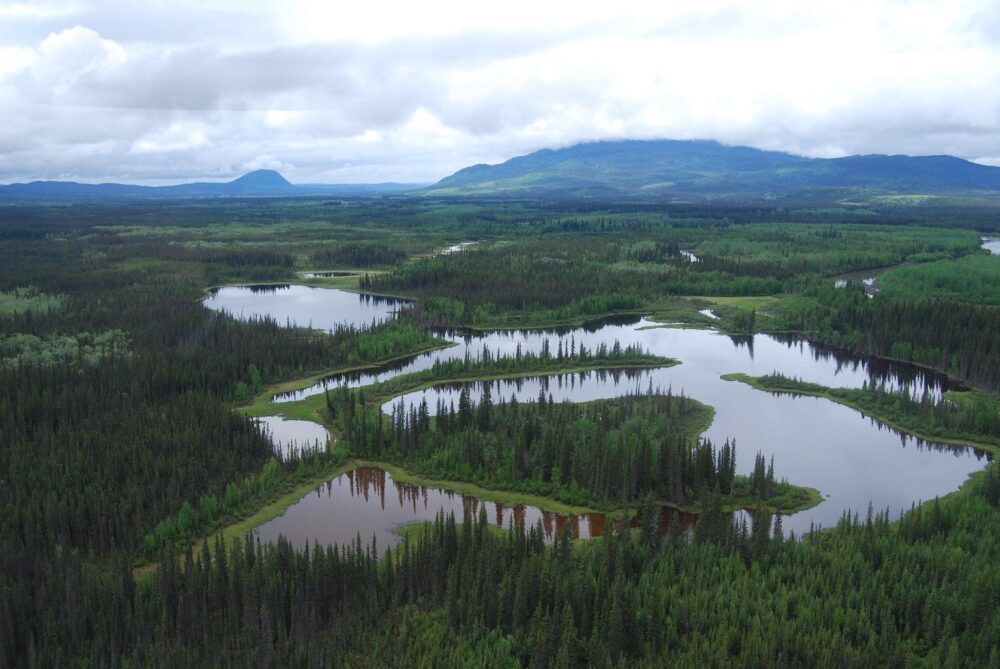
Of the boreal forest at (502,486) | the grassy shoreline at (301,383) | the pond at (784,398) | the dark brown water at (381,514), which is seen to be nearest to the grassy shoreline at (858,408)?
the boreal forest at (502,486)

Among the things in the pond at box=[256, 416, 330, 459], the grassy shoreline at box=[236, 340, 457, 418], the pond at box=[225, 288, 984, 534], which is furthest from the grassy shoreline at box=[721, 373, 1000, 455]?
the pond at box=[256, 416, 330, 459]

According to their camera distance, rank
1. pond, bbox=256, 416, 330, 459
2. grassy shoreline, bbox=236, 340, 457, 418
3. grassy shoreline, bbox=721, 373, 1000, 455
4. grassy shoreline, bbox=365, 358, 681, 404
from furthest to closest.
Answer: grassy shoreline, bbox=365, 358, 681, 404 < grassy shoreline, bbox=236, 340, 457, 418 < grassy shoreline, bbox=721, 373, 1000, 455 < pond, bbox=256, 416, 330, 459

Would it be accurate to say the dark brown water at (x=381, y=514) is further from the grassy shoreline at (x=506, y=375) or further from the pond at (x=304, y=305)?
the pond at (x=304, y=305)

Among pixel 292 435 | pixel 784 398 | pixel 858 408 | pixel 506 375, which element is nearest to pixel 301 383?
pixel 292 435

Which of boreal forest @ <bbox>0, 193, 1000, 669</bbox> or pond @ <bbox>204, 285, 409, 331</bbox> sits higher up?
pond @ <bbox>204, 285, 409, 331</bbox>

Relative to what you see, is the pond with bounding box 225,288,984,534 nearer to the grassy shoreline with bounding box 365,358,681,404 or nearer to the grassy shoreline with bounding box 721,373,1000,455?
the grassy shoreline with bounding box 721,373,1000,455

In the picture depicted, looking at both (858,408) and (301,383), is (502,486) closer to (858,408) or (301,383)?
(301,383)

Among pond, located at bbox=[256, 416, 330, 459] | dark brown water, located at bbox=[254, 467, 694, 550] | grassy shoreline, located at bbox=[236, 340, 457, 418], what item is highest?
grassy shoreline, located at bbox=[236, 340, 457, 418]
